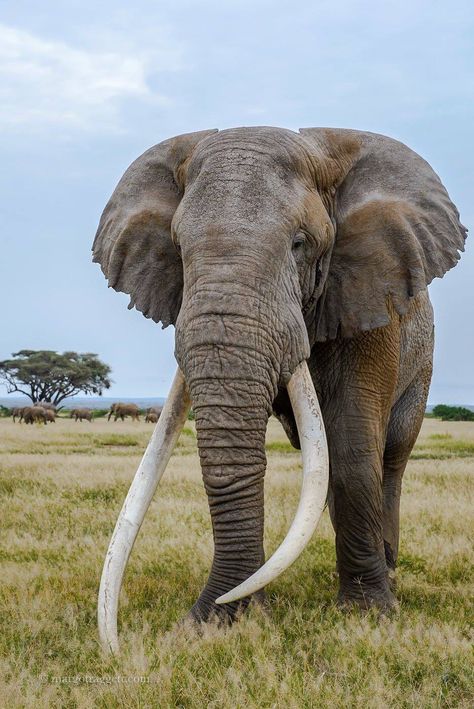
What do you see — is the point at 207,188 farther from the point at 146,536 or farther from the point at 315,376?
the point at 146,536

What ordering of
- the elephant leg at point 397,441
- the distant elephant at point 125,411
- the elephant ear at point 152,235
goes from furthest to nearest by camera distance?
the distant elephant at point 125,411, the elephant leg at point 397,441, the elephant ear at point 152,235

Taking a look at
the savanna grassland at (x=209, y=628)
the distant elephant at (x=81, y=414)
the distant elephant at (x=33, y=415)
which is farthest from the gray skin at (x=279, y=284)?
the distant elephant at (x=81, y=414)

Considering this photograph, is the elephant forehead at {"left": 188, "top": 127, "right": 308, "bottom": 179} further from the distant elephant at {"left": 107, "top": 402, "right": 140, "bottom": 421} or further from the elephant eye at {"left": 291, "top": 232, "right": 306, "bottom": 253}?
the distant elephant at {"left": 107, "top": 402, "right": 140, "bottom": 421}

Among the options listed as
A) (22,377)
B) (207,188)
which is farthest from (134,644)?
(22,377)

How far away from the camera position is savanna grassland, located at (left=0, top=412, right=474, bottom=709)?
14.4ft

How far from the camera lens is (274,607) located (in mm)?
6266

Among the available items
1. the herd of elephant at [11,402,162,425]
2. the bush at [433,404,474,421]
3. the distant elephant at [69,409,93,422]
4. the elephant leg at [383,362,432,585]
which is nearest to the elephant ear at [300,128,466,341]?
the elephant leg at [383,362,432,585]

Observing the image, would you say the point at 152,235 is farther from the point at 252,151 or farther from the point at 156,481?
the point at 156,481

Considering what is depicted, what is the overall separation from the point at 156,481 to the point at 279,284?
1349 mm

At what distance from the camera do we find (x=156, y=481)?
17.7 feet

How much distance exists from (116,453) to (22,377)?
4400 centimetres

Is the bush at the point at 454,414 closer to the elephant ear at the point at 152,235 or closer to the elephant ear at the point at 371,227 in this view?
the elephant ear at the point at 371,227

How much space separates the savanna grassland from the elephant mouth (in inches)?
12.9

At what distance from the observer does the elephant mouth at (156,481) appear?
4.67 meters
